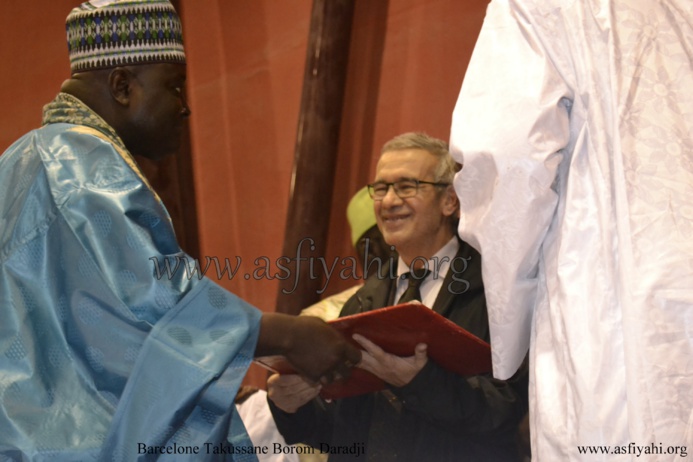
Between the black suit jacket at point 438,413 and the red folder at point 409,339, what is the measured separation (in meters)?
0.05

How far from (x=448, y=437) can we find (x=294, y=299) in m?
1.59

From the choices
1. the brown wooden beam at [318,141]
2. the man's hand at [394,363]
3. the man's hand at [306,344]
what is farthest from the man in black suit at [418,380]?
the brown wooden beam at [318,141]

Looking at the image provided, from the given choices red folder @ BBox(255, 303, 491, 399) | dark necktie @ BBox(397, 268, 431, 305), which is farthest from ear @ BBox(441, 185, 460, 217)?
red folder @ BBox(255, 303, 491, 399)

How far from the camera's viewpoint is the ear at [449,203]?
288cm

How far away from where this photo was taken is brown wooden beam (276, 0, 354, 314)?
3.97 m

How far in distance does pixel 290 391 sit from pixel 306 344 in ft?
1.80

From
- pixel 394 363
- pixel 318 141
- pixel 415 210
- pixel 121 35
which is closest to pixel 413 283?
pixel 415 210

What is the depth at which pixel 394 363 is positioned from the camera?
2.31m

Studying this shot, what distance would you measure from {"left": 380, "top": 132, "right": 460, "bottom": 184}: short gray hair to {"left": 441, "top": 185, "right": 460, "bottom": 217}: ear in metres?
0.03

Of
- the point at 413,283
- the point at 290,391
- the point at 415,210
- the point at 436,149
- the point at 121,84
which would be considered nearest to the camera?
the point at 121,84

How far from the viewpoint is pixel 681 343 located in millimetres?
1678

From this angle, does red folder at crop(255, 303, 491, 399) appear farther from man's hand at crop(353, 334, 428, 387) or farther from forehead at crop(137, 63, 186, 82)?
forehead at crop(137, 63, 186, 82)

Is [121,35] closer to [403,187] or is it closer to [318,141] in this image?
[403,187]

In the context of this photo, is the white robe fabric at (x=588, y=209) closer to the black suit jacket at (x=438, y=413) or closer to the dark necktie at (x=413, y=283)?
the black suit jacket at (x=438, y=413)
